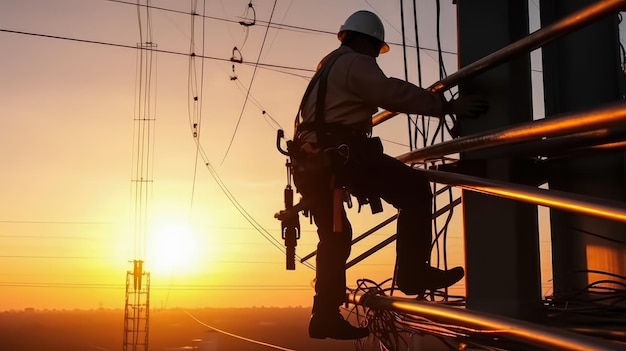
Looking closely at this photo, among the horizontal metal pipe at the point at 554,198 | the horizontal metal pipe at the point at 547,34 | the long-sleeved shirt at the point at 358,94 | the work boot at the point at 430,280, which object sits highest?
the long-sleeved shirt at the point at 358,94

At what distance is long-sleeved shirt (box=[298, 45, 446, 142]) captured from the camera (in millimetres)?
3139

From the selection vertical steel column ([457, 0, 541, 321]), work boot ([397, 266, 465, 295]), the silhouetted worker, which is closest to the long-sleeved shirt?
the silhouetted worker

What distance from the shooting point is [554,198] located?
5.66ft

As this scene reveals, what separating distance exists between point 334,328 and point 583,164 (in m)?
1.40

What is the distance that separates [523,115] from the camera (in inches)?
111

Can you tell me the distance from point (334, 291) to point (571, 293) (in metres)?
1.13

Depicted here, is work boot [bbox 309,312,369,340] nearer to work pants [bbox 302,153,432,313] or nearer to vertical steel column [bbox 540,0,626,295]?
work pants [bbox 302,153,432,313]

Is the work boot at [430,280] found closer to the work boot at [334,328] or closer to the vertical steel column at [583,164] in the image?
the work boot at [334,328]

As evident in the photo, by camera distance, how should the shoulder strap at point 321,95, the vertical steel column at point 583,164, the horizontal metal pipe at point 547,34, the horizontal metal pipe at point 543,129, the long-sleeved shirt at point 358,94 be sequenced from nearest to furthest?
the horizontal metal pipe at point 543,129 → the horizontal metal pipe at point 547,34 → the vertical steel column at point 583,164 → the long-sleeved shirt at point 358,94 → the shoulder strap at point 321,95

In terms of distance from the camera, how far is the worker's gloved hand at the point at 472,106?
2.83 meters

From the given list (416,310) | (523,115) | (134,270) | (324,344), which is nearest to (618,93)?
(523,115)

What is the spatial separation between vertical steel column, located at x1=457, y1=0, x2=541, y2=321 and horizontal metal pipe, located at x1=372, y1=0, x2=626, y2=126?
0.90 ft

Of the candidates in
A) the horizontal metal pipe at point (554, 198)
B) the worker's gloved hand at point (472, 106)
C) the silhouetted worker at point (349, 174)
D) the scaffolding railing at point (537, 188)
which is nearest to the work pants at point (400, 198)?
the silhouetted worker at point (349, 174)

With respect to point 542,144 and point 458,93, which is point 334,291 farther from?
point 542,144
